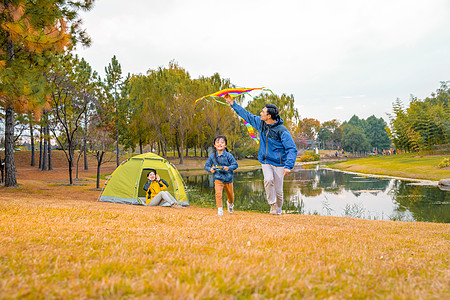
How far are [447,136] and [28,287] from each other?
4034 cm

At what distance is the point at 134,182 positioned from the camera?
11.8 metres

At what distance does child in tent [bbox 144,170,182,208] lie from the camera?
10.4m

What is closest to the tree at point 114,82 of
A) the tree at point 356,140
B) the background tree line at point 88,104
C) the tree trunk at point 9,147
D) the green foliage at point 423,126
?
the background tree line at point 88,104

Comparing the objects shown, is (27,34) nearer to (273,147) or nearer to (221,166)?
(221,166)

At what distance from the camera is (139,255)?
2.70 m

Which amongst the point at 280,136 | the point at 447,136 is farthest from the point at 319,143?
the point at 280,136

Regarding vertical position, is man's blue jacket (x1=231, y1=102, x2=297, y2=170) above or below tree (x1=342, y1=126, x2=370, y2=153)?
below

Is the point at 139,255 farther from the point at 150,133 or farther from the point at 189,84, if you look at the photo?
the point at 150,133

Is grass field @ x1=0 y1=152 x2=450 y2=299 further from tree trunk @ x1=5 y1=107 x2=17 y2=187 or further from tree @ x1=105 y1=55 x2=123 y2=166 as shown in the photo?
tree @ x1=105 y1=55 x2=123 y2=166

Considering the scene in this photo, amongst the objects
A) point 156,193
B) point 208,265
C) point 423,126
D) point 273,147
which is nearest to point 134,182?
point 156,193

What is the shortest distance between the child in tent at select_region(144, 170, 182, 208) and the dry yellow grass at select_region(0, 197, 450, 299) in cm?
606

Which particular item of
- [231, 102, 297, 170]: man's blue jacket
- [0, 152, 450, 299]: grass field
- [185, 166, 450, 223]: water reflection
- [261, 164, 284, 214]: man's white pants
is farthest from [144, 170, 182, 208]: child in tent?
[0, 152, 450, 299]: grass field

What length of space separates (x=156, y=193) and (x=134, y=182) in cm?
159

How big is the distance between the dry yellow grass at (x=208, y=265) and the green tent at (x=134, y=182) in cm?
727
